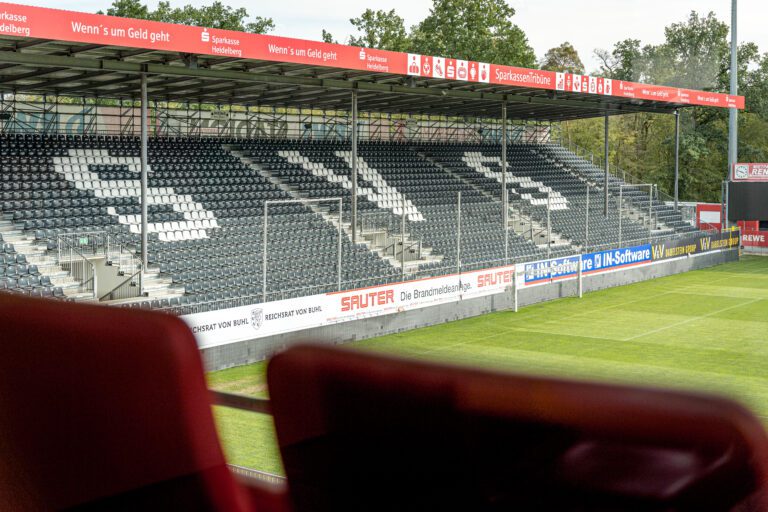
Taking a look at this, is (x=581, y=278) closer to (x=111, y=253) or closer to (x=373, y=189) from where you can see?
(x=373, y=189)

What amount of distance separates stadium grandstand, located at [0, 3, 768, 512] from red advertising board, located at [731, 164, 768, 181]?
8.58ft

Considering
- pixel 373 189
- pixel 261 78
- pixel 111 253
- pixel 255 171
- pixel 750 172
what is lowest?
pixel 111 253

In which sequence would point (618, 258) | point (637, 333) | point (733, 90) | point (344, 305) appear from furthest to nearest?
point (733, 90) < point (618, 258) < point (637, 333) < point (344, 305)

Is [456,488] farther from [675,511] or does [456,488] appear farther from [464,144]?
[464,144]

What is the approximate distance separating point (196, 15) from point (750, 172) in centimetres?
4537

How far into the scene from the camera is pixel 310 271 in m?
22.8

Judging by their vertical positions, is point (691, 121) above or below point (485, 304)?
above

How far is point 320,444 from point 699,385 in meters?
0.58

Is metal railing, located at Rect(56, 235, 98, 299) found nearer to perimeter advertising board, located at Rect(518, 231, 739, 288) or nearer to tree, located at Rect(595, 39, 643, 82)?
perimeter advertising board, located at Rect(518, 231, 739, 288)

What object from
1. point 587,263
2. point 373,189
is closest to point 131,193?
point 373,189

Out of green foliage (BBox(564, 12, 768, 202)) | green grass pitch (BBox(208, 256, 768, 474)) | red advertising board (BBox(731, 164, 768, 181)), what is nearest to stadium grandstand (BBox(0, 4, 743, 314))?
green grass pitch (BBox(208, 256, 768, 474))

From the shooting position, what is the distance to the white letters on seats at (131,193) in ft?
75.8

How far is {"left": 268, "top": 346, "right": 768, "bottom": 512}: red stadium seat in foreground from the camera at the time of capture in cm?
105

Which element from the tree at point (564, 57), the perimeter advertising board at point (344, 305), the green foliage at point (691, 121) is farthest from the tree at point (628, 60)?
the perimeter advertising board at point (344, 305)
